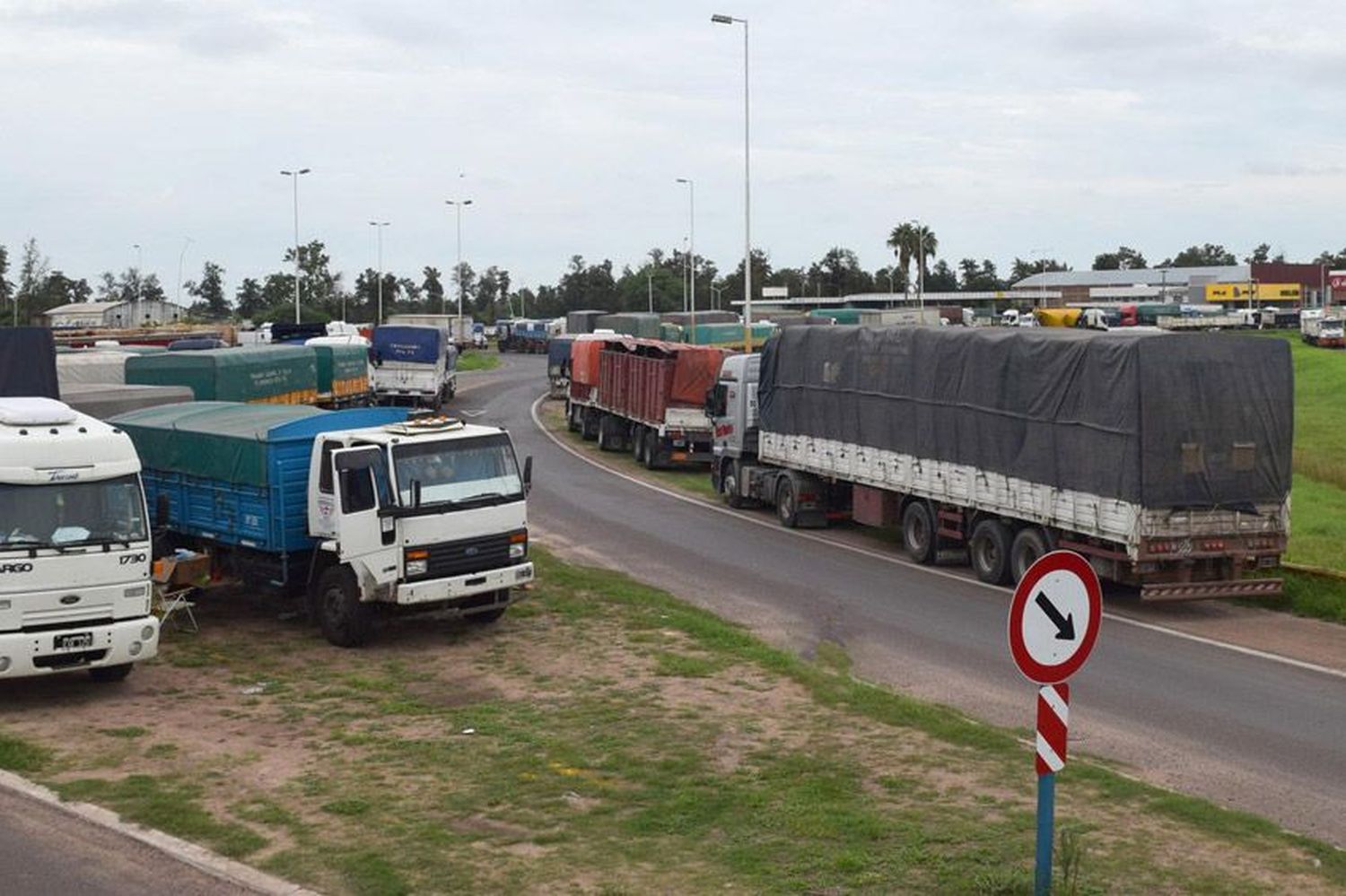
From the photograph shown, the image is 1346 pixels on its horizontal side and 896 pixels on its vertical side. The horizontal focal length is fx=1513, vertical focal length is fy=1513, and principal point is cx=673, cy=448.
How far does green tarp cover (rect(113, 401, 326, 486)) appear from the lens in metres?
18.3

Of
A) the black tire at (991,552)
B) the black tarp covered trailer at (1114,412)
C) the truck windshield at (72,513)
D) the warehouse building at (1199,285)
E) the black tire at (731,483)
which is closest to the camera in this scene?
the truck windshield at (72,513)

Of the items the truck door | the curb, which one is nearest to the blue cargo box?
the truck door

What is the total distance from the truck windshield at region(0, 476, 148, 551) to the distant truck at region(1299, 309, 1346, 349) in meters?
88.6

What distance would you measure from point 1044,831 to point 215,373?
31733 mm

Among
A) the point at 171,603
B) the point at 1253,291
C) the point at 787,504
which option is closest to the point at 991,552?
the point at 787,504

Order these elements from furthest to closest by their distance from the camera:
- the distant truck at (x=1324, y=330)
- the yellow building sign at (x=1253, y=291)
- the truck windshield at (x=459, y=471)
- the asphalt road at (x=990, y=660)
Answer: the yellow building sign at (x=1253, y=291) → the distant truck at (x=1324, y=330) → the truck windshield at (x=459, y=471) → the asphalt road at (x=990, y=660)

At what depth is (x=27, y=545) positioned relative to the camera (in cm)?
1450

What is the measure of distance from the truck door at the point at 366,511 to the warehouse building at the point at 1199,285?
14106cm

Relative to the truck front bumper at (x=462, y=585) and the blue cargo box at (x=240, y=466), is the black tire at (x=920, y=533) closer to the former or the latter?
the truck front bumper at (x=462, y=585)

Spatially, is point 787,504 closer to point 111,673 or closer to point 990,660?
point 990,660

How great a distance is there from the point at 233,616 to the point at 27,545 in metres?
5.34

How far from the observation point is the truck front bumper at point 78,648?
46.8ft

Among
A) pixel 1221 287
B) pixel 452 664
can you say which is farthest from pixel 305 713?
pixel 1221 287

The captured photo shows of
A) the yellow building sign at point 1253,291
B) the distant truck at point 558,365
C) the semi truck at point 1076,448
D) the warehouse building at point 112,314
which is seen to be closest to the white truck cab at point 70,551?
the semi truck at point 1076,448
